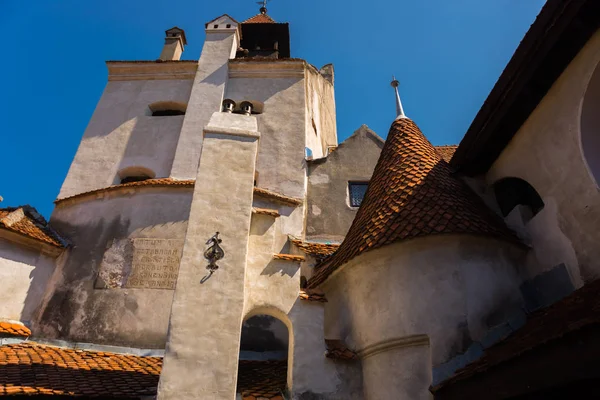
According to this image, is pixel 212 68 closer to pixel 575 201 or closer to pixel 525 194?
pixel 525 194

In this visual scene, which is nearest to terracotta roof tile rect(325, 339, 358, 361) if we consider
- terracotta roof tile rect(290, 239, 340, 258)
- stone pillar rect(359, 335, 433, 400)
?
stone pillar rect(359, 335, 433, 400)

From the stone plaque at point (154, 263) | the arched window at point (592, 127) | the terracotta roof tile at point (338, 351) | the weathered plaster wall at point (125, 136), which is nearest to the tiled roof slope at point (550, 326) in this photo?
the terracotta roof tile at point (338, 351)

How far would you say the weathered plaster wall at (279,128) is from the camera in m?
12.4

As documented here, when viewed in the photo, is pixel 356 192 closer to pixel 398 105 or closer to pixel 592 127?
pixel 398 105

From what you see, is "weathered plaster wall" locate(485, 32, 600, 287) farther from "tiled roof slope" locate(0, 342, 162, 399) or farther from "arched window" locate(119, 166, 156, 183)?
"arched window" locate(119, 166, 156, 183)

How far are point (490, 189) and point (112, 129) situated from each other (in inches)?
458

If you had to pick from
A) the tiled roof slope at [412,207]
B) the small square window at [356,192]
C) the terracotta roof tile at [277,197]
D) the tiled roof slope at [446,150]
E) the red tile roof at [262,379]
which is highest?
the tiled roof slope at [446,150]

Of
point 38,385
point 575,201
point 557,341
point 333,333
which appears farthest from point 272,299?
point 575,201

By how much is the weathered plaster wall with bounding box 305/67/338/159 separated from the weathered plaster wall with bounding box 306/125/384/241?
1.30 meters

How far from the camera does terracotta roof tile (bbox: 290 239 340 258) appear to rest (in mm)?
9738

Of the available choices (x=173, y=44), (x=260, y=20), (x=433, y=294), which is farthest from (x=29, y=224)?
(x=260, y=20)

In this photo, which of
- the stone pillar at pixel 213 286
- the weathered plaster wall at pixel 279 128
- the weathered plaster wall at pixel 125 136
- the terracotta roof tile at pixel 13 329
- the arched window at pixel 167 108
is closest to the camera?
the stone pillar at pixel 213 286

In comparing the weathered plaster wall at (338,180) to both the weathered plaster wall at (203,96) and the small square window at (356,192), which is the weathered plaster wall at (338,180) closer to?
the small square window at (356,192)

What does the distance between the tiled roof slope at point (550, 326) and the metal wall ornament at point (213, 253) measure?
326 centimetres
